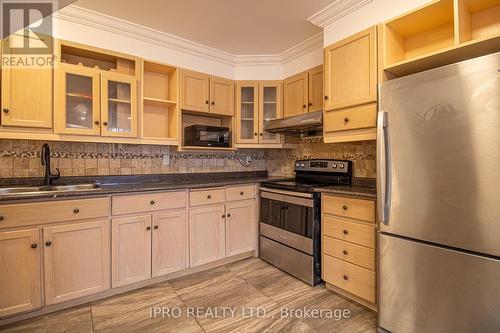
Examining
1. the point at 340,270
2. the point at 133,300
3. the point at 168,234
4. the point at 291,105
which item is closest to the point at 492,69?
the point at 340,270

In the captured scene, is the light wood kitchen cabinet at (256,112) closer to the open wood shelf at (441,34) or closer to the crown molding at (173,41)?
the crown molding at (173,41)

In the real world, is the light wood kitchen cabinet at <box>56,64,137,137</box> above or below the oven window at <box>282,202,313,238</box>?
above

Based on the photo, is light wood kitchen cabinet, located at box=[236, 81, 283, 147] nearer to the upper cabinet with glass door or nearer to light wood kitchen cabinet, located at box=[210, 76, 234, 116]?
light wood kitchen cabinet, located at box=[210, 76, 234, 116]

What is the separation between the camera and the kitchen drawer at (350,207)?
6.24 ft

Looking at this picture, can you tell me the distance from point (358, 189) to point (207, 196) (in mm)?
1453

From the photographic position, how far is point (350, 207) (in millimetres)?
2035

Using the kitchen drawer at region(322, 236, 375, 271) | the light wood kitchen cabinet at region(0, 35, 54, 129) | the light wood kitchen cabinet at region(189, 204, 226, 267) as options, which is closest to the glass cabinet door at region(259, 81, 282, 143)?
the light wood kitchen cabinet at region(189, 204, 226, 267)

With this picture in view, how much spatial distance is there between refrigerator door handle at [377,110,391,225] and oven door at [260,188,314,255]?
0.75 m

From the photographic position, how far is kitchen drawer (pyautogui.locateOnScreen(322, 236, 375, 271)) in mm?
1904

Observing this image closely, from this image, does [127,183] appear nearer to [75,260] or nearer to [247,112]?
[75,260]

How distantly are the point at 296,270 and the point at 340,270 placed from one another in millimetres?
481

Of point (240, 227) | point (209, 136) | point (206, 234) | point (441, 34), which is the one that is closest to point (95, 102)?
point (209, 136)

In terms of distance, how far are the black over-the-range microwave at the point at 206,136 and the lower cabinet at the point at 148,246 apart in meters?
0.83

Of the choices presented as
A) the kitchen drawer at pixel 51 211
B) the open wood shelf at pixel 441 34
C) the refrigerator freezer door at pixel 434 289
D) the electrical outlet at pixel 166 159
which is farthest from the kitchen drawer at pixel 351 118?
the kitchen drawer at pixel 51 211
